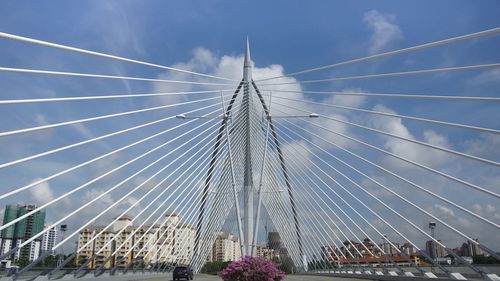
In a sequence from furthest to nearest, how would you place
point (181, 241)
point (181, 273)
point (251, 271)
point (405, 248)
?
point (405, 248) → point (181, 241) → point (181, 273) → point (251, 271)

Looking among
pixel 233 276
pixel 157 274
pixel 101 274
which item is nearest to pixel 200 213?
pixel 157 274

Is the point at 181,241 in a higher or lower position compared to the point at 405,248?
lower

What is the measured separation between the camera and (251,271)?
17000mm

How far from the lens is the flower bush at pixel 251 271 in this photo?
55.7 feet

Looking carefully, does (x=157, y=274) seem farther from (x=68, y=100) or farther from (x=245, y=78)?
(x=68, y=100)

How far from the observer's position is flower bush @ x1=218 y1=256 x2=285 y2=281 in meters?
17.0

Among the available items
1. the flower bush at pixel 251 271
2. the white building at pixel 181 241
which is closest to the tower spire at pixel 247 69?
the white building at pixel 181 241

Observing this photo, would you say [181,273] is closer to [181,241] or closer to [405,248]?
[181,241]

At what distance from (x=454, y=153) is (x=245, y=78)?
21.0 metres

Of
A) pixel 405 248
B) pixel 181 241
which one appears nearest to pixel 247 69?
pixel 181 241

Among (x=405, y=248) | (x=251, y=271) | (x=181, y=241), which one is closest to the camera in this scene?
(x=251, y=271)

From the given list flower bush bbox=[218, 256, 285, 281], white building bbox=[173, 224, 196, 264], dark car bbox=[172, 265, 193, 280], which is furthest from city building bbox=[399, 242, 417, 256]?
white building bbox=[173, 224, 196, 264]

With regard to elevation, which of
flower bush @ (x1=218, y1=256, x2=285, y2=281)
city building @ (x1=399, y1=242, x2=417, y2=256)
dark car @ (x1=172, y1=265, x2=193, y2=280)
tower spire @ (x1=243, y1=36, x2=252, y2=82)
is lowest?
flower bush @ (x1=218, y1=256, x2=285, y2=281)

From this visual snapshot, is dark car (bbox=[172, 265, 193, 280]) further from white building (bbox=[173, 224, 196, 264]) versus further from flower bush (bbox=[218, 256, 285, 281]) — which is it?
flower bush (bbox=[218, 256, 285, 281])
